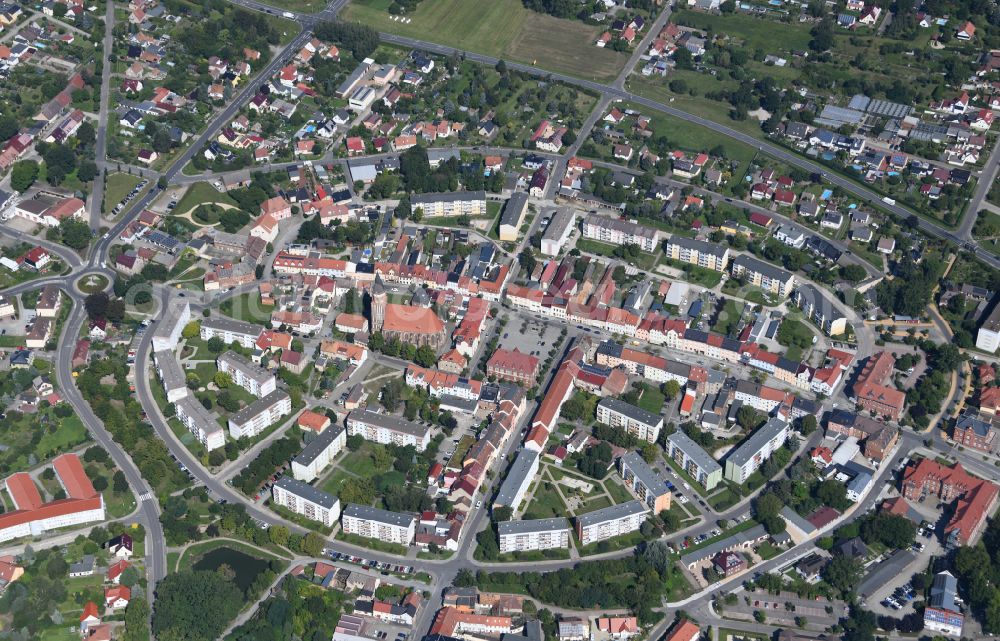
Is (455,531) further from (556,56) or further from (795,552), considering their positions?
(556,56)

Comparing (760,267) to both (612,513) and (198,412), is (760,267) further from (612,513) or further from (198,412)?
(198,412)

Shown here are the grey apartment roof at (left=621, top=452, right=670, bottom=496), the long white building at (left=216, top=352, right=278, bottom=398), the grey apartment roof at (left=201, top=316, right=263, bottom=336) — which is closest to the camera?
the grey apartment roof at (left=621, top=452, right=670, bottom=496)

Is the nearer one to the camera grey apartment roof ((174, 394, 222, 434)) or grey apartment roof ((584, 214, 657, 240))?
grey apartment roof ((174, 394, 222, 434))

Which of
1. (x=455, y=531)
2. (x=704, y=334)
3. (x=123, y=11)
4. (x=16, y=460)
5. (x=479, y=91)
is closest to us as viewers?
Result: (x=455, y=531)

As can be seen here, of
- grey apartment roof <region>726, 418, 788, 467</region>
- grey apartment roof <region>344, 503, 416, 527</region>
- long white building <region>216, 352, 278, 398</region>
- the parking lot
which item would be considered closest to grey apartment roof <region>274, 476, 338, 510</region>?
grey apartment roof <region>344, 503, 416, 527</region>

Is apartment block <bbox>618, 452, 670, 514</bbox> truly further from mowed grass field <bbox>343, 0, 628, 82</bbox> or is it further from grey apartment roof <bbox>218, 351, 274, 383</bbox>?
mowed grass field <bbox>343, 0, 628, 82</bbox>

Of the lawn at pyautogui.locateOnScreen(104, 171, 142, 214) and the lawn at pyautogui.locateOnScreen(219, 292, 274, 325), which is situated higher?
the lawn at pyautogui.locateOnScreen(104, 171, 142, 214)

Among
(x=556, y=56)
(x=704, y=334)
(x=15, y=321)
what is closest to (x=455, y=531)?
(x=704, y=334)
